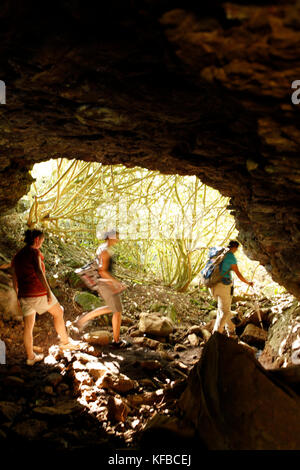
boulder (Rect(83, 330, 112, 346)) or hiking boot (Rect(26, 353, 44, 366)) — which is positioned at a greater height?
boulder (Rect(83, 330, 112, 346))

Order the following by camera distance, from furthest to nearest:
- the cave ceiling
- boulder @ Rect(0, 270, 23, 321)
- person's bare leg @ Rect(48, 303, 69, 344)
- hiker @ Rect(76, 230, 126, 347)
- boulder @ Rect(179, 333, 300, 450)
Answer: boulder @ Rect(0, 270, 23, 321), hiker @ Rect(76, 230, 126, 347), person's bare leg @ Rect(48, 303, 69, 344), boulder @ Rect(179, 333, 300, 450), the cave ceiling

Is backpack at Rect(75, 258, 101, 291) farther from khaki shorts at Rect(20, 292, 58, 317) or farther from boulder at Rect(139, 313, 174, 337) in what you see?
boulder at Rect(139, 313, 174, 337)

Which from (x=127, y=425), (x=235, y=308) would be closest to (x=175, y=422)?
(x=127, y=425)

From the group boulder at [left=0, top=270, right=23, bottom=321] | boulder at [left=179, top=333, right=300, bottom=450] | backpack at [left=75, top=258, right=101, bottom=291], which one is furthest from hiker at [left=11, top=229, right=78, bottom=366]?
boulder at [left=179, top=333, right=300, bottom=450]

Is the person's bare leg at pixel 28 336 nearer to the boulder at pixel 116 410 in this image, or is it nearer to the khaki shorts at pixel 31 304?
the khaki shorts at pixel 31 304

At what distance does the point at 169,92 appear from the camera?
2432 millimetres

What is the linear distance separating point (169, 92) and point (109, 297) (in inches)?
117

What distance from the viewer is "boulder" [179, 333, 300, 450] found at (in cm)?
221

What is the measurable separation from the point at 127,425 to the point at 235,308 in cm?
515

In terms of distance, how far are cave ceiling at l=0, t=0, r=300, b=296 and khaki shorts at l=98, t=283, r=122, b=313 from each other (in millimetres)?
1840

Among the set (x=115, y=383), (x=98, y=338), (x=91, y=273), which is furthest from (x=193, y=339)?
(x=115, y=383)

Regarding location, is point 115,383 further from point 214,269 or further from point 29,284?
point 214,269

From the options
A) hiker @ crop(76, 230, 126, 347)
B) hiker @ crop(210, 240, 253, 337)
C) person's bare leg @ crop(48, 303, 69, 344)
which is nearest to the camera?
person's bare leg @ crop(48, 303, 69, 344)

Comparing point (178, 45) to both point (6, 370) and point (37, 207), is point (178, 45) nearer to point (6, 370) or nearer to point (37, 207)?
point (6, 370)
